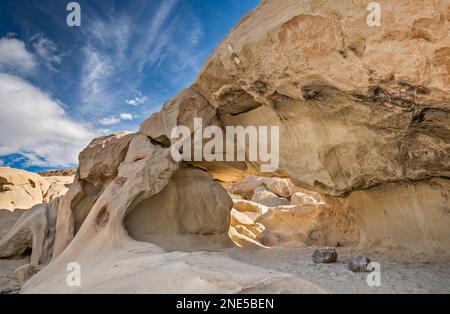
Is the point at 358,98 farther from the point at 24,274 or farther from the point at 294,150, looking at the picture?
the point at 24,274

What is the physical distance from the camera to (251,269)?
290cm

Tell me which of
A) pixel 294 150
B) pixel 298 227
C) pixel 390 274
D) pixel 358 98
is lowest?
pixel 298 227

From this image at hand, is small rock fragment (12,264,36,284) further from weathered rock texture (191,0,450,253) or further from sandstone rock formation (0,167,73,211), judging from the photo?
sandstone rock formation (0,167,73,211)

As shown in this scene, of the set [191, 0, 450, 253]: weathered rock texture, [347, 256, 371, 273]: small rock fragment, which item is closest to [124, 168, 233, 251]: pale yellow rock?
[191, 0, 450, 253]: weathered rock texture

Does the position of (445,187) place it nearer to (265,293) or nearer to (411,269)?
(411,269)

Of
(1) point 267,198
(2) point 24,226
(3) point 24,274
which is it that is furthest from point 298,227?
(2) point 24,226

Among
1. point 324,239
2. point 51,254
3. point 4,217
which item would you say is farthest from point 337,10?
point 4,217

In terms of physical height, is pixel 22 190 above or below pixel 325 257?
above

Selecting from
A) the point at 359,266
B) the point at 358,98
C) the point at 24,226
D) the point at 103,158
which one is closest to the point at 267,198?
the point at 103,158

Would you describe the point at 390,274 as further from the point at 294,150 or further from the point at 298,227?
the point at 298,227

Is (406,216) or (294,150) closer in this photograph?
(406,216)

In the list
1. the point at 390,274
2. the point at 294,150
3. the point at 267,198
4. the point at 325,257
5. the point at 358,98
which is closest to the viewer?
the point at 390,274

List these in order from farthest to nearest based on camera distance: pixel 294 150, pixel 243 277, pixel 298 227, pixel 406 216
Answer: pixel 298 227 → pixel 294 150 → pixel 406 216 → pixel 243 277
